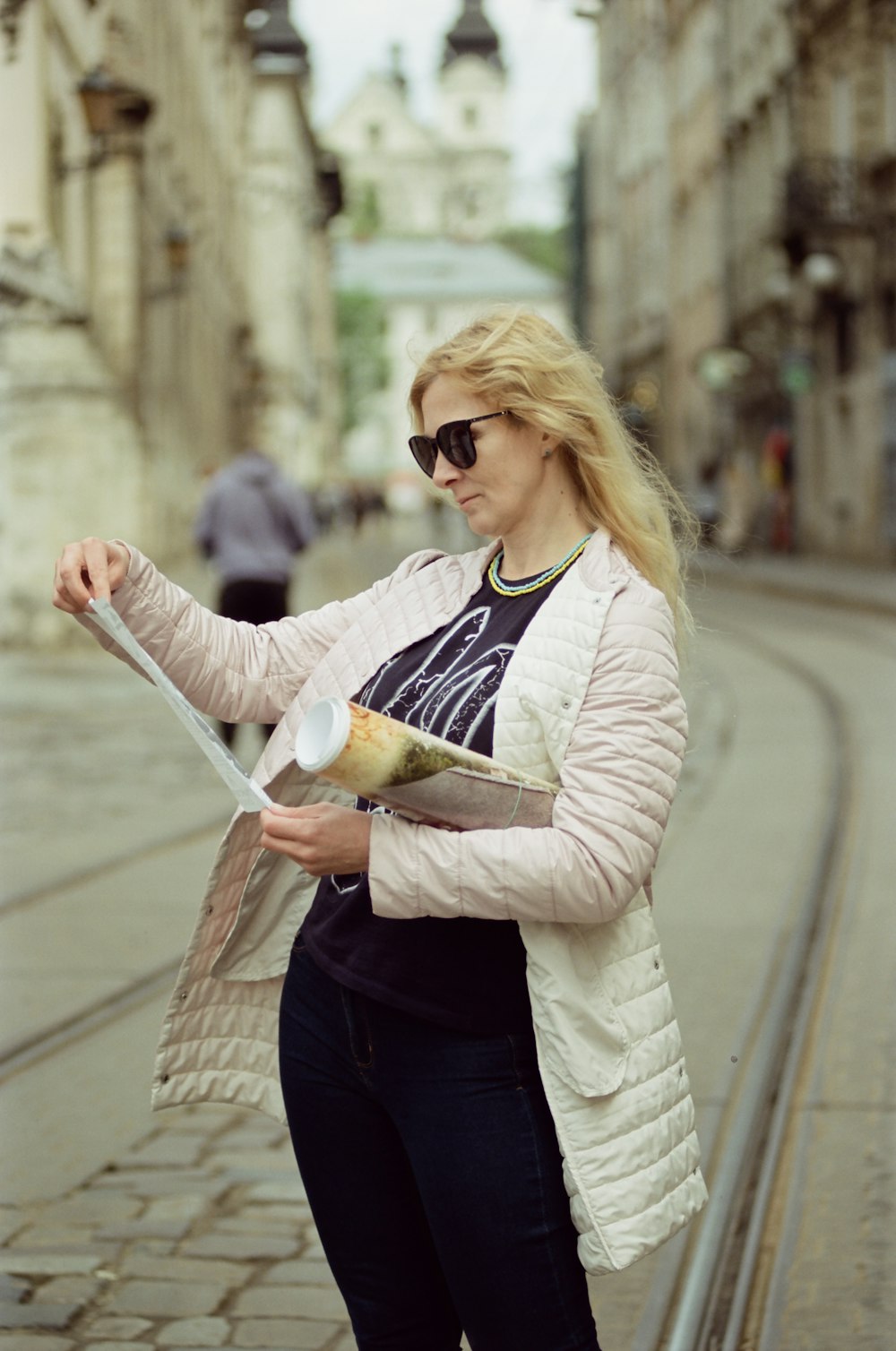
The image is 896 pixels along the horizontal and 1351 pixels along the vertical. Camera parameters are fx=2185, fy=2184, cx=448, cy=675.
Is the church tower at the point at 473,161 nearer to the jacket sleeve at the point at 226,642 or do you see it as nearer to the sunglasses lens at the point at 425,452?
the jacket sleeve at the point at 226,642

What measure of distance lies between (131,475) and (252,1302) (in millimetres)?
17403

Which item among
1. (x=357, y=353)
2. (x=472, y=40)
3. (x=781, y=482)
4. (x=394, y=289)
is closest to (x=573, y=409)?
(x=472, y=40)

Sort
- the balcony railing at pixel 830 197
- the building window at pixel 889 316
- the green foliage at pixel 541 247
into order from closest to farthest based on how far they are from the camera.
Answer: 1. the building window at pixel 889 316
2. the balcony railing at pixel 830 197
3. the green foliage at pixel 541 247

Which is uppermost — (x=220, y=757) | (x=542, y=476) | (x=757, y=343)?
(x=542, y=476)

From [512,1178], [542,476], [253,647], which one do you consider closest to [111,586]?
[253,647]

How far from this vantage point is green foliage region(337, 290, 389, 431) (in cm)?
11138

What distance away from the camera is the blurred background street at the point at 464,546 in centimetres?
432

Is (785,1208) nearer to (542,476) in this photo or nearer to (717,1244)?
(717,1244)

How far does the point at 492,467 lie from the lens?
103 inches

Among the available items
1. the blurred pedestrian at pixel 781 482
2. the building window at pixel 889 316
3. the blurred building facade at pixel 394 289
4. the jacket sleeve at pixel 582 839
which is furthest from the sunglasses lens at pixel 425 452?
the blurred building facade at pixel 394 289

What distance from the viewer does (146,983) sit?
6.58m

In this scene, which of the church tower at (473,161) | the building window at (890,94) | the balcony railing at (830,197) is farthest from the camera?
the balcony railing at (830,197)

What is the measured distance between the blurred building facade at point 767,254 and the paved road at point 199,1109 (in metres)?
10.6

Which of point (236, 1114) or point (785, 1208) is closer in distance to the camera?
point (785, 1208)
